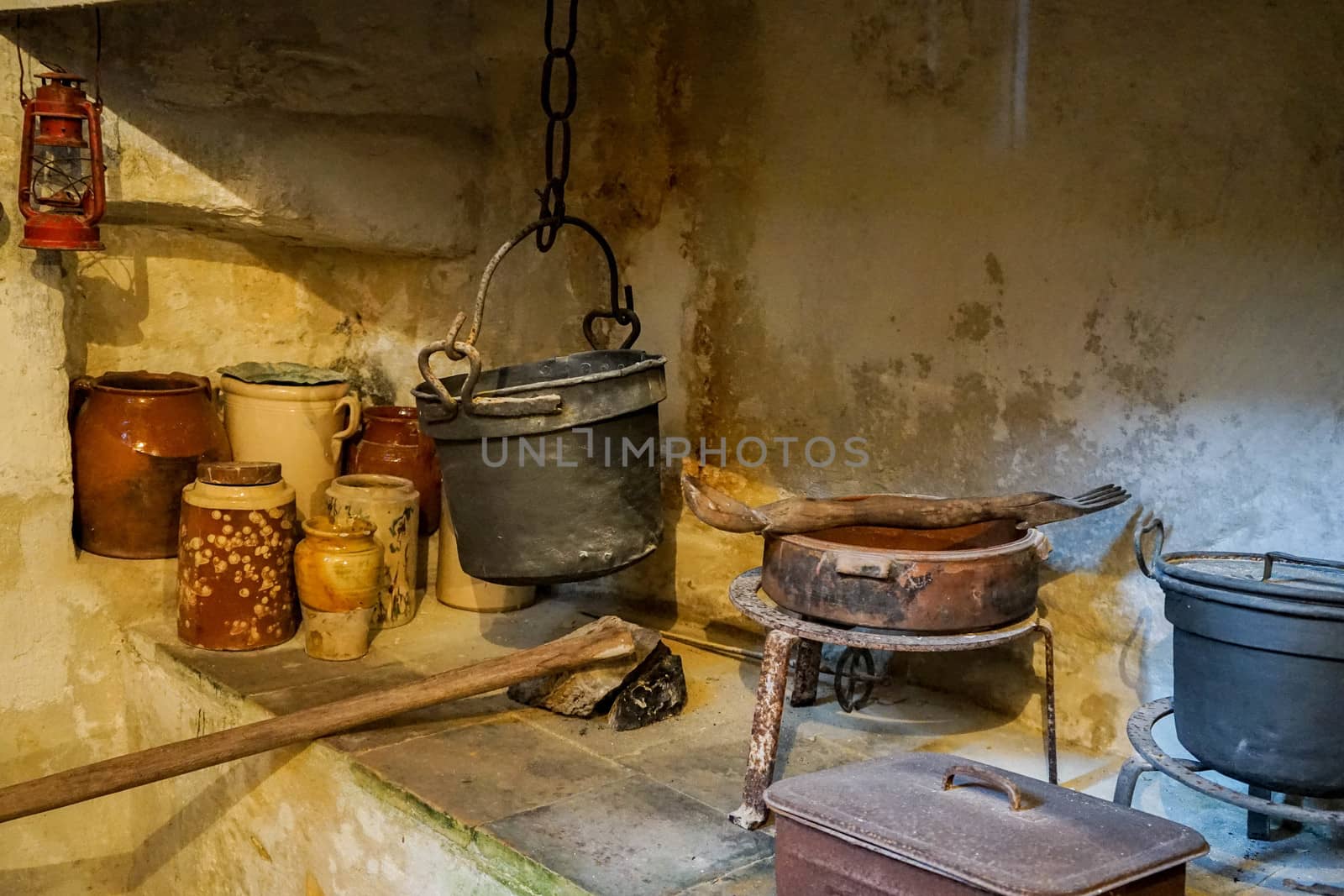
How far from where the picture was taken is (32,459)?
284 centimetres

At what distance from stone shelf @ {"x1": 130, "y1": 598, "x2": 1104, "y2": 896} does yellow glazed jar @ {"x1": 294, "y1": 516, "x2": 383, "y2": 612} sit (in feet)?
0.54

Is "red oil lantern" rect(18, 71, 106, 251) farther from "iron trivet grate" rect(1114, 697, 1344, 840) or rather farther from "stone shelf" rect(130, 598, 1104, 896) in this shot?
"iron trivet grate" rect(1114, 697, 1344, 840)

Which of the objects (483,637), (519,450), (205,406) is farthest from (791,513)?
(205,406)

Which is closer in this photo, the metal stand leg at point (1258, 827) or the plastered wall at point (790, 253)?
the metal stand leg at point (1258, 827)

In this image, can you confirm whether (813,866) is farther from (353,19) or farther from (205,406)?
(353,19)

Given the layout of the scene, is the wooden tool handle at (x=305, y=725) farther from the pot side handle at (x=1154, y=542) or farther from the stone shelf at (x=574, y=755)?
the pot side handle at (x=1154, y=542)

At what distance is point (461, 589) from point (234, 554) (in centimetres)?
70

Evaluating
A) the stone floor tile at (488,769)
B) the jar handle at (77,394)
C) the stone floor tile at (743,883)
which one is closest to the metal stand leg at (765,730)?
the stone floor tile at (743,883)

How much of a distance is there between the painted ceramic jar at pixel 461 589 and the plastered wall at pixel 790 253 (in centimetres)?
34

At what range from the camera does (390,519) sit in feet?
10.3

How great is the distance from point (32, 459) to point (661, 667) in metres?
1.59

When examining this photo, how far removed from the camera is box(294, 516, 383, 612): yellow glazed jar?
2904 mm

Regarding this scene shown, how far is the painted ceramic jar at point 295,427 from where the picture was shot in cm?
324

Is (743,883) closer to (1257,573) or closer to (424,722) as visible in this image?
(424,722)
